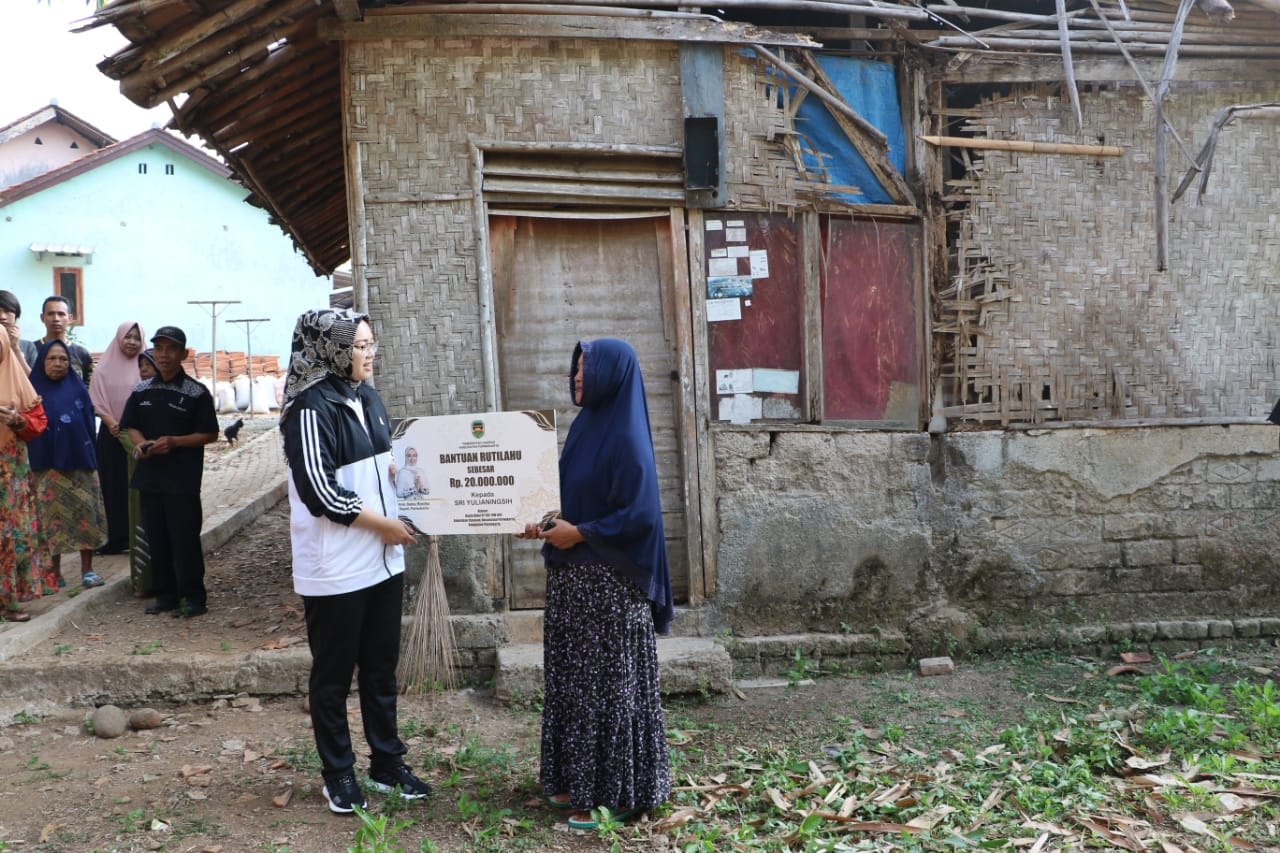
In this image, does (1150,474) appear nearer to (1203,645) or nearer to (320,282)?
(1203,645)

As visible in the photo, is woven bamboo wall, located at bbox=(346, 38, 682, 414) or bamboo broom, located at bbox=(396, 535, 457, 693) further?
woven bamboo wall, located at bbox=(346, 38, 682, 414)

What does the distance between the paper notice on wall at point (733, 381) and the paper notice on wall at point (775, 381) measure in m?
0.04

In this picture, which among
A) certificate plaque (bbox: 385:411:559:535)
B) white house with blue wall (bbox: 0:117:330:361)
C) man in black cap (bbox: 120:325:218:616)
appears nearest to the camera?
certificate plaque (bbox: 385:411:559:535)

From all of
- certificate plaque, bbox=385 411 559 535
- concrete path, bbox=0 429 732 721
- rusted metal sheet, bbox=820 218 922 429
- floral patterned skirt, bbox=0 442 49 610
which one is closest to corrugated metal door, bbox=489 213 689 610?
concrete path, bbox=0 429 732 721

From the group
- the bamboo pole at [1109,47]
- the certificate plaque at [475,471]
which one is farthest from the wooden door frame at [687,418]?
the bamboo pole at [1109,47]

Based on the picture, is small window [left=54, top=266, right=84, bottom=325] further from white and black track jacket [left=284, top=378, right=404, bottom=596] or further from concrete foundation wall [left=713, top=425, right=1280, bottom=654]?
white and black track jacket [left=284, top=378, right=404, bottom=596]

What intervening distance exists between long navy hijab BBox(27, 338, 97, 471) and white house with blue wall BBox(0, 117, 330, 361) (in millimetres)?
20216

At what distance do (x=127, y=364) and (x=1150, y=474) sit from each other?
6.94 meters

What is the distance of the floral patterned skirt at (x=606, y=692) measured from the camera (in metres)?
A: 3.83

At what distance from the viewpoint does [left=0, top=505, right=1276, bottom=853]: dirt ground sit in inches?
152

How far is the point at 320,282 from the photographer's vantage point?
28281mm

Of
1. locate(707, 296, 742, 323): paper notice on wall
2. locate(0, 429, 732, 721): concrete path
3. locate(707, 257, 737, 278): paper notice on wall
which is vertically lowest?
locate(0, 429, 732, 721): concrete path

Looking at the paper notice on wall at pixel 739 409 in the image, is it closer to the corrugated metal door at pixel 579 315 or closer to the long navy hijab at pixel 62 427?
the corrugated metal door at pixel 579 315

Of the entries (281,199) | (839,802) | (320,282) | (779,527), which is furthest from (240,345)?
(839,802)
